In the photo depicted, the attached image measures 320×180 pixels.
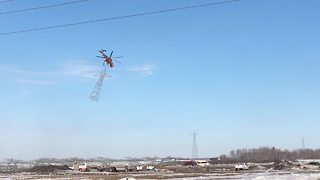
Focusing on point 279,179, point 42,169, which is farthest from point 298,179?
point 42,169

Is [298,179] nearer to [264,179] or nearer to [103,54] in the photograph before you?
[264,179]

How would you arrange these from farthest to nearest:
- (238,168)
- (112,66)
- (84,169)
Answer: (84,169) < (238,168) < (112,66)

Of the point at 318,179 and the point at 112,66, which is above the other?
the point at 112,66

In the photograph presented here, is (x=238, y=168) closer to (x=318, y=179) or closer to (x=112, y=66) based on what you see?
(x=318, y=179)

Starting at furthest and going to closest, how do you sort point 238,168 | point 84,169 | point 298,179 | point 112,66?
point 84,169 → point 238,168 → point 298,179 → point 112,66

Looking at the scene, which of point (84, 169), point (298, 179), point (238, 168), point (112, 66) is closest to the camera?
point (112, 66)

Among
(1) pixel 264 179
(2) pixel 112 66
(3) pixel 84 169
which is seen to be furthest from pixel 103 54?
(3) pixel 84 169

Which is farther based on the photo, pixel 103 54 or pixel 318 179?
pixel 318 179

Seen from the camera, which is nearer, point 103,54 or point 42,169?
point 103,54
